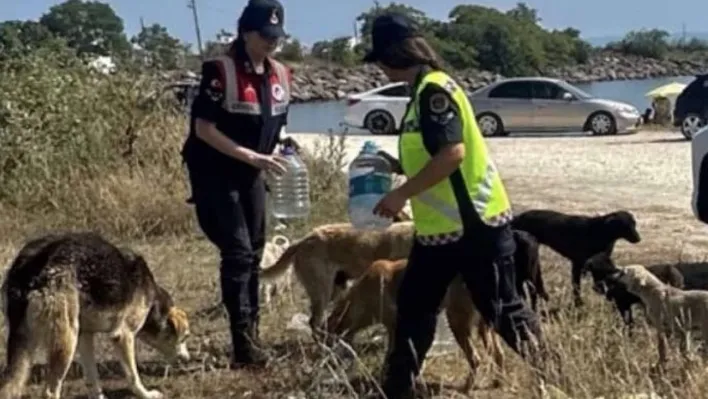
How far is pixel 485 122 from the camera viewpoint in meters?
34.4

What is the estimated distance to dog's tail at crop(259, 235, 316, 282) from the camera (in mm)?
8844

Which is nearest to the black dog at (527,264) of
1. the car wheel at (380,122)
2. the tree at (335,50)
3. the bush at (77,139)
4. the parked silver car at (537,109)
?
the bush at (77,139)

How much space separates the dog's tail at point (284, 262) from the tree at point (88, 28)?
8684 mm

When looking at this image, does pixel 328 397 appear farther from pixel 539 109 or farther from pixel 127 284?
pixel 539 109

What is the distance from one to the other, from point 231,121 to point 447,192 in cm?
182

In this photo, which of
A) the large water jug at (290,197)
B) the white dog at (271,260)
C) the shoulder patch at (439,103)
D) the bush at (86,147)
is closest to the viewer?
the shoulder patch at (439,103)

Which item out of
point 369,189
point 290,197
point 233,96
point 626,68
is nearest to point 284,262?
point 369,189

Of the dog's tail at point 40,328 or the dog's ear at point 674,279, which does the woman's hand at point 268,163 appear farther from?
the dog's ear at point 674,279

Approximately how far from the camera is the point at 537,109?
34250 mm

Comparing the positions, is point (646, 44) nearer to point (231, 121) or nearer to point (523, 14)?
point (523, 14)

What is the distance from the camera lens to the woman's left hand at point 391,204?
20.2ft

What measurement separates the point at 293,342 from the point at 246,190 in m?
1.09

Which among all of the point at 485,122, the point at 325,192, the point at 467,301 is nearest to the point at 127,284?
the point at 467,301

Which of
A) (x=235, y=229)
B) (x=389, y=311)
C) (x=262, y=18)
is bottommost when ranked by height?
(x=389, y=311)
